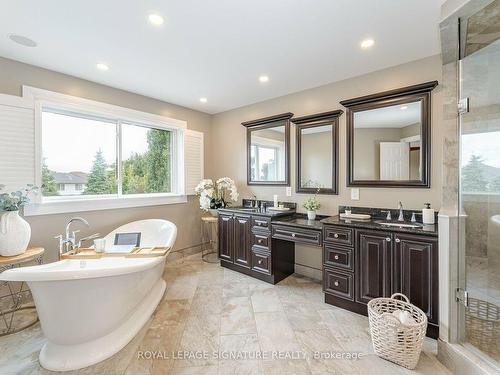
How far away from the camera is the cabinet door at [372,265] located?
2287 millimetres

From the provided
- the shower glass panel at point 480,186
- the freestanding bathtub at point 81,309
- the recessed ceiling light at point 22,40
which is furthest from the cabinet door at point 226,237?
the recessed ceiling light at point 22,40

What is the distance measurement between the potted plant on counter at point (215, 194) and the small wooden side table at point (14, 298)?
2159mm

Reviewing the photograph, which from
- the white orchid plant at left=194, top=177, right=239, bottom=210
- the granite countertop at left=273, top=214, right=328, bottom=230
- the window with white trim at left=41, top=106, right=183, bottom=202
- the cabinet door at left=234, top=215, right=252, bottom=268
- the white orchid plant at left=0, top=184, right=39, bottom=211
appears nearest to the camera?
the white orchid plant at left=0, top=184, right=39, bottom=211

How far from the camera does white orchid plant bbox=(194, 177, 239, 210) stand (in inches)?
162

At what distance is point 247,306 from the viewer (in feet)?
8.74

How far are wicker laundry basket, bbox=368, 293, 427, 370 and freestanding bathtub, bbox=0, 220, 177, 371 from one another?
6.40ft

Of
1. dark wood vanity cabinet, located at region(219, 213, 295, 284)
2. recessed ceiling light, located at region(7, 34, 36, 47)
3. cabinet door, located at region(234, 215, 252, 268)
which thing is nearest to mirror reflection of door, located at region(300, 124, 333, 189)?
dark wood vanity cabinet, located at region(219, 213, 295, 284)

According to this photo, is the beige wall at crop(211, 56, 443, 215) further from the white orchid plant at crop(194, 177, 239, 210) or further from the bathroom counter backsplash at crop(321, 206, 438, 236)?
the white orchid plant at crop(194, 177, 239, 210)

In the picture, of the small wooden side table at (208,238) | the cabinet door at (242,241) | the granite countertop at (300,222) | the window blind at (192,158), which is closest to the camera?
the granite countertop at (300,222)

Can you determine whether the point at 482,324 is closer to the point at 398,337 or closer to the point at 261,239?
the point at 398,337

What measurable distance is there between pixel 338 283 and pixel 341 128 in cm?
190

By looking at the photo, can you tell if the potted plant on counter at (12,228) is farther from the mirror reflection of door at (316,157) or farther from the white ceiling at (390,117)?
the white ceiling at (390,117)

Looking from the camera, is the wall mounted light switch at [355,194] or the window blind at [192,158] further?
the window blind at [192,158]

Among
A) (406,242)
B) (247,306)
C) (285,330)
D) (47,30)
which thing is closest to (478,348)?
(406,242)
